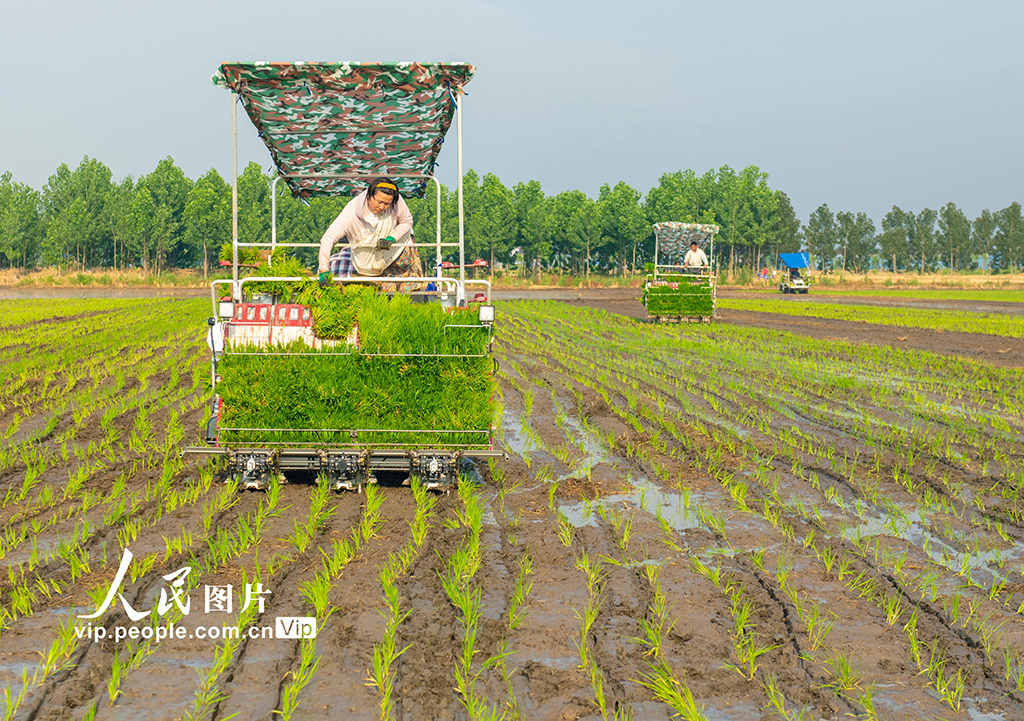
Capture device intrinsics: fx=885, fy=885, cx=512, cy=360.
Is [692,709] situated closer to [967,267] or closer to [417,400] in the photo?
[417,400]

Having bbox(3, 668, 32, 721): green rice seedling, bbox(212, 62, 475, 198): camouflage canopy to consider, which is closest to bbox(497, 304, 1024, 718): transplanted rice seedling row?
bbox(3, 668, 32, 721): green rice seedling

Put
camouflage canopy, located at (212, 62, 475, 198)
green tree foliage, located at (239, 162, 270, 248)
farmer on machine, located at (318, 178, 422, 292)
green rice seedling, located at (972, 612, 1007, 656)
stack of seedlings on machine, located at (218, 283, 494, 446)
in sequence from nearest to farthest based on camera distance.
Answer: green rice seedling, located at (972, 612, 1007, 656)
stack of seedlings on machine, located at (218, 283, 494, 446)
camouflage canopy, located at (212, 62, 475, 198)
farmer on machine, located at (318, 178, 422, 292)
green tree foliage, located at (239, 162, 270, 248)

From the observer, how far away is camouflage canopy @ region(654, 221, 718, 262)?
3153 centimetres

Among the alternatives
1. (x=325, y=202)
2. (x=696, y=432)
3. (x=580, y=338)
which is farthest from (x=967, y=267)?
(x=696, y=432)

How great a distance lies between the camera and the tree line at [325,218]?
265ft

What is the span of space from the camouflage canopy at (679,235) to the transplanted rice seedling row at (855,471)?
1436 centimetres

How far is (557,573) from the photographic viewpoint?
5.45 m

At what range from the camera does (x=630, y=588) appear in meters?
5.18

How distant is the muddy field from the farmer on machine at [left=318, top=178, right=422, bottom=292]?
225cm

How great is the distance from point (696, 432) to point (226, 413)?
5210mm

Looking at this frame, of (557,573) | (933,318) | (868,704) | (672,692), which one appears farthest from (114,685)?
(933,318)

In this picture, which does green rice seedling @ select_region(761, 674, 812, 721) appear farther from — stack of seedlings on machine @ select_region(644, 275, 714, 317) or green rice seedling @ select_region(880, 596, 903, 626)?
stack of seedlings on machine @ select_region(644, 275, 714, 317)

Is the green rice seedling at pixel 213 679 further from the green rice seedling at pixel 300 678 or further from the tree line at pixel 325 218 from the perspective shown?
the tree line at pixel 325 218

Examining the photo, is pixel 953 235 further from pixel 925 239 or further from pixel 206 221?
pixel 206 221
